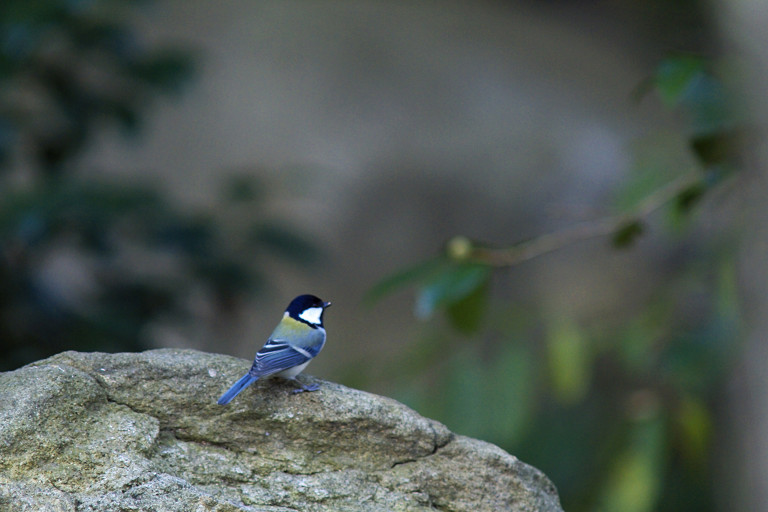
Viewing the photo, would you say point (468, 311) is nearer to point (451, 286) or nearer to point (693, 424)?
point (451, 286)

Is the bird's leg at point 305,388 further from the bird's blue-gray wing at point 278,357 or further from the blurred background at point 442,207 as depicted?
the blurred background at point 442,207

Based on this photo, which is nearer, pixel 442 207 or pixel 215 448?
pixel 215 448

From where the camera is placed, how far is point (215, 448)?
6.92 ft

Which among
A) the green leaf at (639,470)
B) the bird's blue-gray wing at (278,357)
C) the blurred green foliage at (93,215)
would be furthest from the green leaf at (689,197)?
the blurred green foliage at (93,215)

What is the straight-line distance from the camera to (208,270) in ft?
16.4

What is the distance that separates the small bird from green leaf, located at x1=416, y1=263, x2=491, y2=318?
0.40 metres

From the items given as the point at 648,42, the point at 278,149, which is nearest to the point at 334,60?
the point at 278,149

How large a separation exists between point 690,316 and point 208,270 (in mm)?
3277

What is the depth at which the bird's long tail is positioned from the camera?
215 centimetres

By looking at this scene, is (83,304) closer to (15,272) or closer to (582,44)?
(15,272)

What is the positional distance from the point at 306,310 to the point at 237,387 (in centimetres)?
57

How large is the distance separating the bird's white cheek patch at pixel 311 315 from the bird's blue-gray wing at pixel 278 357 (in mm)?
170

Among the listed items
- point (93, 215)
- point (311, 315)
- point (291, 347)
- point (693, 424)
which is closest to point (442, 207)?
point (93, 215)

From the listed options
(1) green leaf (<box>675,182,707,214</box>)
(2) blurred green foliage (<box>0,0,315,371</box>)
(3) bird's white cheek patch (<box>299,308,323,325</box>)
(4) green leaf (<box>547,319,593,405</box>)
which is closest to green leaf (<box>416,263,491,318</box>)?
(3) bird's white cheek patch (<box>299,308,323,325</box>)
